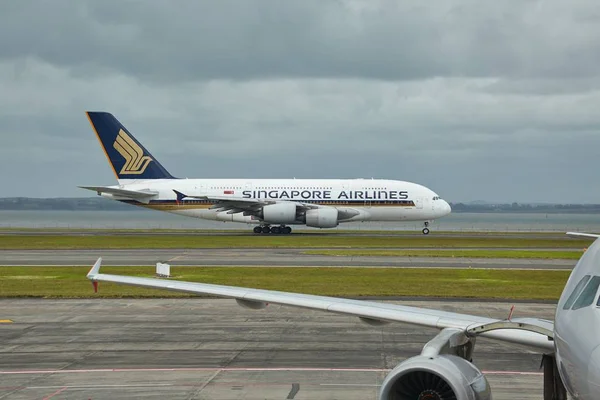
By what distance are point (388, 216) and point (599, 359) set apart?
61.2 m

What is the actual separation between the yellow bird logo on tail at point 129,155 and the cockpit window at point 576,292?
205 feet

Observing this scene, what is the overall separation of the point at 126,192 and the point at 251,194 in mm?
11078

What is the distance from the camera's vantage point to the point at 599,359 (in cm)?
648

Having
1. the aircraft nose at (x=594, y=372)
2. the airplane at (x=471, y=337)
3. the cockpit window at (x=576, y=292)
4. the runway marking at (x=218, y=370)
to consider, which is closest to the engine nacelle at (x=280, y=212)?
the runway marking at (x=218, y=370)

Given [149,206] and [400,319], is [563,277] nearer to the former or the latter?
[400,319]

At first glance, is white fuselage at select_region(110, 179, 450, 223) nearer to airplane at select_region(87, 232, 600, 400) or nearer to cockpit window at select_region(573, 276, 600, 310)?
airplane at select_region(87, 232, 600, 400)

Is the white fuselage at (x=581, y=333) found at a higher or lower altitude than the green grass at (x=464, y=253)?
higher

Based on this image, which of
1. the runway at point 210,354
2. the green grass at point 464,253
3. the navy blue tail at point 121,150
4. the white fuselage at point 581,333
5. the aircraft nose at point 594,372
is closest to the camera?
the aircraft nose at point 594,372

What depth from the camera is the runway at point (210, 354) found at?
43.9 ft

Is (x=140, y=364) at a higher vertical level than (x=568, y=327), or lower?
lower

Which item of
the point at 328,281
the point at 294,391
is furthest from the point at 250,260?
the point at 294,391

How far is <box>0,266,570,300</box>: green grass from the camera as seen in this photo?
2744 centimetres

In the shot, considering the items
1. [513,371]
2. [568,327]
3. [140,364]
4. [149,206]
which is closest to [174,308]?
[140,364]

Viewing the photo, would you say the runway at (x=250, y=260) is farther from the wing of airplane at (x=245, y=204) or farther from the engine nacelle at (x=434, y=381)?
the engine nacelle at (x=434, y=381)
